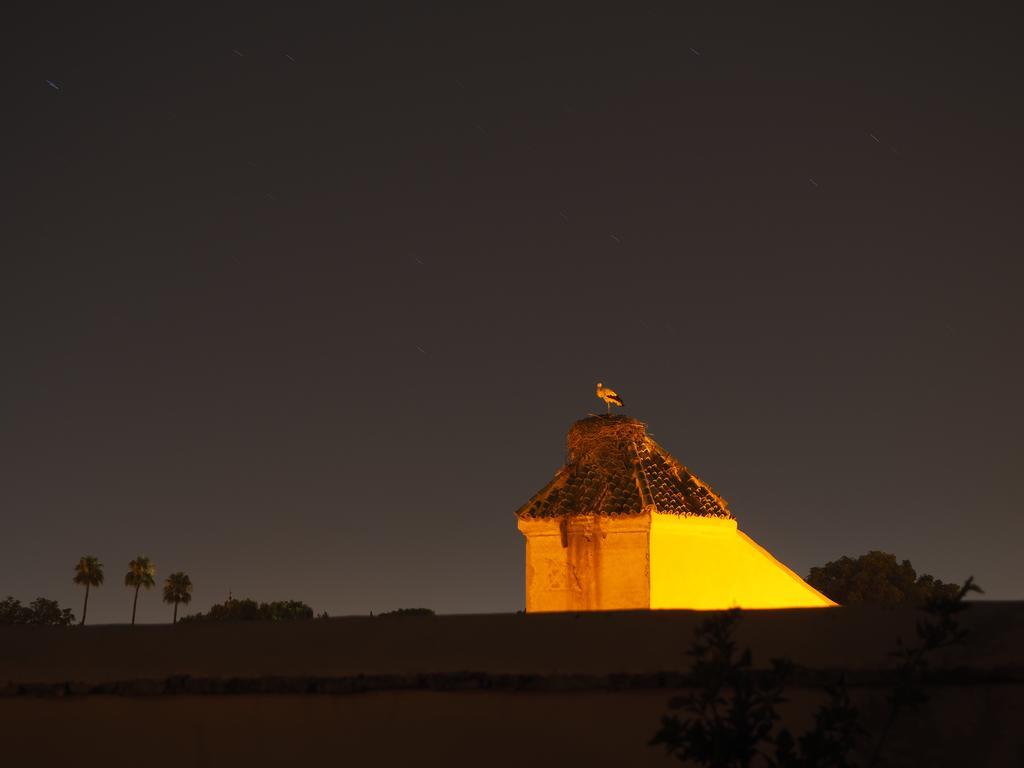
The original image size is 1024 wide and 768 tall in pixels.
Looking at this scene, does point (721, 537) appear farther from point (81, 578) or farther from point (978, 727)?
point (81, 578)

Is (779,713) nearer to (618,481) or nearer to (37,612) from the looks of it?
(618,481)

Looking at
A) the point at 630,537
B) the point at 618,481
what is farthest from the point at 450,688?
the point at 618,481

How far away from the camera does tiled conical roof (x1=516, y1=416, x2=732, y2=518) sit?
2175 cm

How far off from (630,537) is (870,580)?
43201 millimetres

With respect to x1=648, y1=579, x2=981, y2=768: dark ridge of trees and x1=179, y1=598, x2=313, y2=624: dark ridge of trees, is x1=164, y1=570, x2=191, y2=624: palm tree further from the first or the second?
x1=648, y1=579, x2=981, y2=768: dark ridge of trees

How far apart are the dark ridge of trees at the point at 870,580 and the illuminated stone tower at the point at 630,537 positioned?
3857 centimetres

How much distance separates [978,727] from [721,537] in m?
14.0

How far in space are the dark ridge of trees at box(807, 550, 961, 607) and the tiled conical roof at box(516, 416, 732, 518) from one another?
1526 inches

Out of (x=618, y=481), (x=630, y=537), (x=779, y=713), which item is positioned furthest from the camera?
(x=618, y=481)

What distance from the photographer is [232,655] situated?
1079 centimetres

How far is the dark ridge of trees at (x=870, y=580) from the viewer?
60438 millimetres

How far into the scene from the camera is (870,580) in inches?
2418

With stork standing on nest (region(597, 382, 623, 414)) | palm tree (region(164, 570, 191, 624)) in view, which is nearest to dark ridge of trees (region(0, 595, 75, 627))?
palm tree (region(164, 570, 191, 624))

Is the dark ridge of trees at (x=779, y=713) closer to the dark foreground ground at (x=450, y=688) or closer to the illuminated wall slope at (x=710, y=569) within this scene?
the dark foreground ground at (x=450, y=688)
